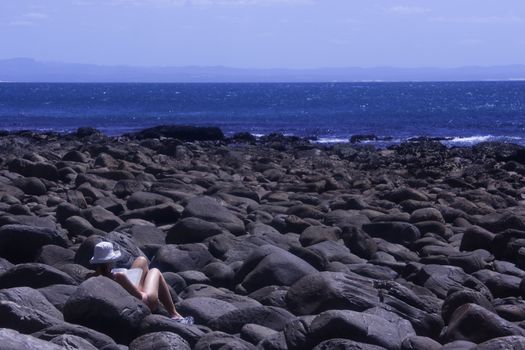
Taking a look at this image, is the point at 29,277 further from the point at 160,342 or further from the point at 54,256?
the point at 160,342

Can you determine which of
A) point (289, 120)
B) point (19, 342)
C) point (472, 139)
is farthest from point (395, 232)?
point (289, 120)

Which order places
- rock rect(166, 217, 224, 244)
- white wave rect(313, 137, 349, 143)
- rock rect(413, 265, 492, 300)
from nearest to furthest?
rock rect(413, 265, 492, 300)
rock rect(166, 217, 224, 244)
white wave rect(313, 137, 349, 143)

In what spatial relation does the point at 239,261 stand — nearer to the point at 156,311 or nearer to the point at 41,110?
the point at 156,311

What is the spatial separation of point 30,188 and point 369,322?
A: 1001 cm

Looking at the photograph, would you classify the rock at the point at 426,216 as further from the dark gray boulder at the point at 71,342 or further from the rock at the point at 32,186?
the dark gray boulder at the point at 71,342

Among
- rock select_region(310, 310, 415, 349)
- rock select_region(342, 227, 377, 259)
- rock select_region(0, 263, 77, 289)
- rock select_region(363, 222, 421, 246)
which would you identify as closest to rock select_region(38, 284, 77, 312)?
rock select_region(0, 263, 77, 289)

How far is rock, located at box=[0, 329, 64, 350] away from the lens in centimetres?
640

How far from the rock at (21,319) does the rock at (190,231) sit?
5.04 meters

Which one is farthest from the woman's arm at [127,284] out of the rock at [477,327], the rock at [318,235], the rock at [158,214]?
the rock at [158,214]

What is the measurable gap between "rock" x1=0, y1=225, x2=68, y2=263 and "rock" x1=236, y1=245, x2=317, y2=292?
7.93ft

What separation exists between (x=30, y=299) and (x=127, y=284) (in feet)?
3.53

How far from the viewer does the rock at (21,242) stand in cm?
1148

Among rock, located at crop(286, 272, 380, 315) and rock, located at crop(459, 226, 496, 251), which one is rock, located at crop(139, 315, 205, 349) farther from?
rock, located at crop(459, 226, 496, 251)

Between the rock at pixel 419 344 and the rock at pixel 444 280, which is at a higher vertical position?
the rock at pixel 419 344
